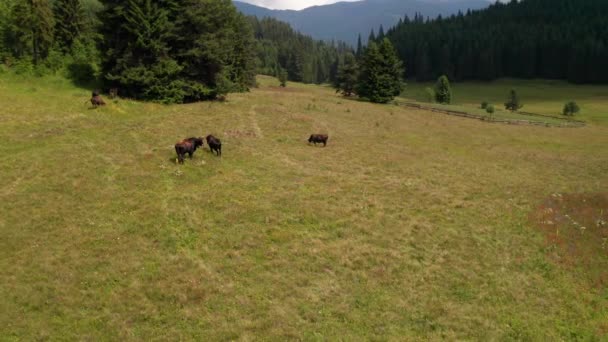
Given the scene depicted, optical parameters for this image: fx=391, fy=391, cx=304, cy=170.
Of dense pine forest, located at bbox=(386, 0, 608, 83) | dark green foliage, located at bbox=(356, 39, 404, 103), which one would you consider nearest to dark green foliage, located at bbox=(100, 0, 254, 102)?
dark green foliage, located at bbox=(356, 39, 404, 103)

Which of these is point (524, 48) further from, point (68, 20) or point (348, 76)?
point (68, 20)

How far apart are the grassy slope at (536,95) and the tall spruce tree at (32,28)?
74006 mm

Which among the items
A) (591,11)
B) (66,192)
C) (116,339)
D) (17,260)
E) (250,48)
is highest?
(591,11)

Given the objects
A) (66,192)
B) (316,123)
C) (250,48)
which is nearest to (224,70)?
(316,123)

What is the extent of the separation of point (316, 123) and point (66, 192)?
27.0 metres

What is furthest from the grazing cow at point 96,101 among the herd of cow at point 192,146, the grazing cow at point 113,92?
the herd of cow at point 192,146

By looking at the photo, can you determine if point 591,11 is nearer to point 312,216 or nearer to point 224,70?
point 224,70

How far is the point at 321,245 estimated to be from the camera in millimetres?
17578

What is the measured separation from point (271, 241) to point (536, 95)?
125 meters

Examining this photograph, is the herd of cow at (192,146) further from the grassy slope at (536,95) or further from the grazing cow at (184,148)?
the grassy slope at (536,95)

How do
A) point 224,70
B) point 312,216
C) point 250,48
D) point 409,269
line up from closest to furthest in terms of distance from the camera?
point 409,269, point 312,216, point 224,70, point 250,48

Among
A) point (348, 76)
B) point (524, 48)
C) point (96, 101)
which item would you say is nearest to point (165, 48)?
point (96, 101)

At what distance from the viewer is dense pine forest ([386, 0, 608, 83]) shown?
134 metres

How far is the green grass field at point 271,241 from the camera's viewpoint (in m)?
Answer: 13.3
